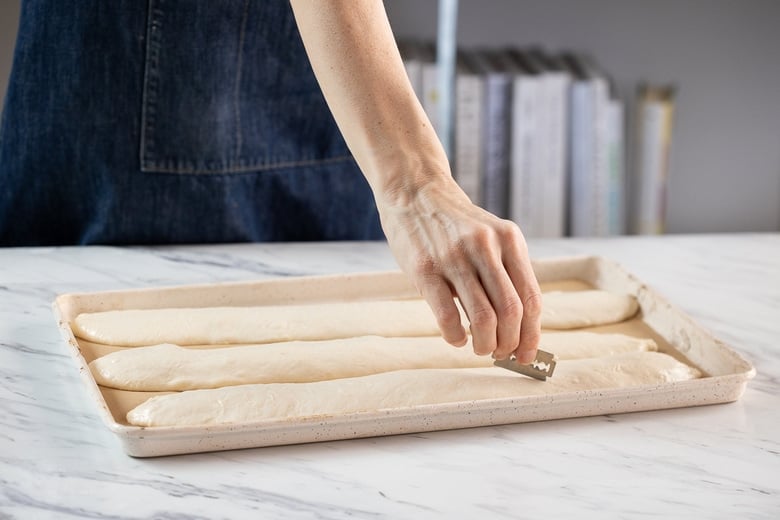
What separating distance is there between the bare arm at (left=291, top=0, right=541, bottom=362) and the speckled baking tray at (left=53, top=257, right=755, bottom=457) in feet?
0.21

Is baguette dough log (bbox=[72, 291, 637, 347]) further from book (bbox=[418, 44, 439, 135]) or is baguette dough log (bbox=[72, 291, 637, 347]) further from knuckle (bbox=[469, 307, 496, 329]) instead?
book (bbox=[418, 44, 439, 135])

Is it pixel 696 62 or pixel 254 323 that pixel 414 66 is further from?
pixel 254 323

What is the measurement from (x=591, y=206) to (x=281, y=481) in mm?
1453

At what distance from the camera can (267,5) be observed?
48.7 inches

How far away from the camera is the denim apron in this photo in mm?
1191

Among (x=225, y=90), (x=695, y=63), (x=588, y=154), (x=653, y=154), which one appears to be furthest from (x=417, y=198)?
(x=695, y=63)

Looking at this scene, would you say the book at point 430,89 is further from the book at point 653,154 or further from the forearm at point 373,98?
the forearm at point 373,98

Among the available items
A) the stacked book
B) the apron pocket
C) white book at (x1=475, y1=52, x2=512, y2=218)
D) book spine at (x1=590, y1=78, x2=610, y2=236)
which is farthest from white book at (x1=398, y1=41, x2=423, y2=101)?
the apron pocket

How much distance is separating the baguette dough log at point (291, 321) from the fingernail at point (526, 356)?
0.19 meters

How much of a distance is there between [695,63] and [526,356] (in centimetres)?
160

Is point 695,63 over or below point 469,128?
over

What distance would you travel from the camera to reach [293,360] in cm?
91

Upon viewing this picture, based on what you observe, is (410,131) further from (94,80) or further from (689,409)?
(94,80)

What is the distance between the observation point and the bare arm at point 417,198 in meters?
0.81
